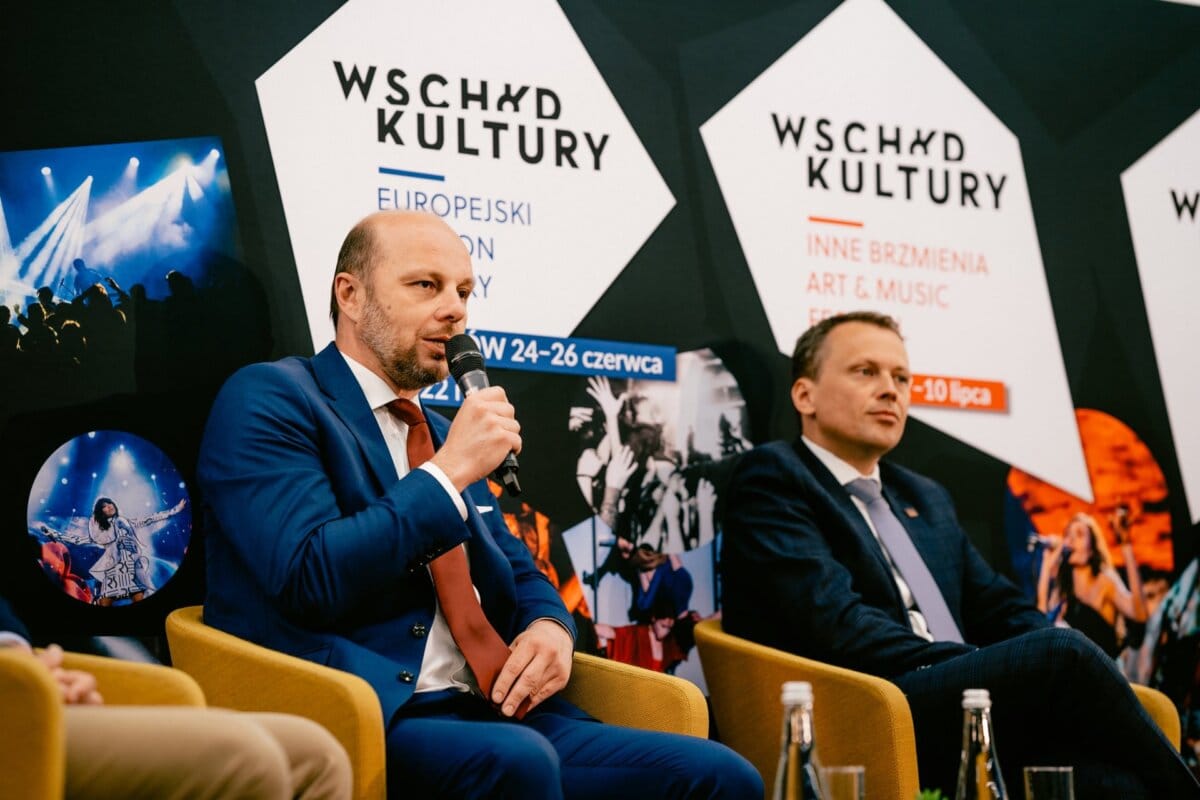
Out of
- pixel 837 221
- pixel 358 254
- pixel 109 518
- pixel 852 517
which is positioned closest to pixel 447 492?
pixel 358 254

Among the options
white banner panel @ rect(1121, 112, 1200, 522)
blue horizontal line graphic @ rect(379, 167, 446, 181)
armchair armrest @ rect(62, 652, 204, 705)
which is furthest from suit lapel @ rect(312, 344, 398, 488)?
white banner panel @ rect(1121, 112, 1200, 522)

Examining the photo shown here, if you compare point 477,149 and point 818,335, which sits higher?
point 477,149

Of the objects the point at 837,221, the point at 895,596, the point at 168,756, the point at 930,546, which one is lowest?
the point at 168,756

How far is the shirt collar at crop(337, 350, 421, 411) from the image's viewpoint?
3180 millimetres

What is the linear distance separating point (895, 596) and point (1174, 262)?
2.05 meters

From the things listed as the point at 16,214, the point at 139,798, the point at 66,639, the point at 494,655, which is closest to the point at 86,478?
the point at 66,639

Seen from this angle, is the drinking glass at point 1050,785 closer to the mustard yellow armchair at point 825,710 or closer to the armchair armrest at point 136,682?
the mustard yellow armchair at point 825,710

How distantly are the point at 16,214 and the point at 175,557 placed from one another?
927 mm

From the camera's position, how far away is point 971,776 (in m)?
2.25

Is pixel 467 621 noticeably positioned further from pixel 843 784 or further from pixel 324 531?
pixel 843 784

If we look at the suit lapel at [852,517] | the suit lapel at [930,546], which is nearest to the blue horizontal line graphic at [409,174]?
the suit lapel at [852,517]

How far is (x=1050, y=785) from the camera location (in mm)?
2158

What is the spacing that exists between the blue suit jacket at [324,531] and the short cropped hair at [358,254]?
220mm

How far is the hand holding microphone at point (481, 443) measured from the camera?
2.84 metres
